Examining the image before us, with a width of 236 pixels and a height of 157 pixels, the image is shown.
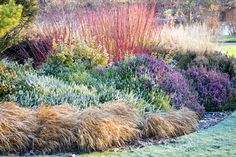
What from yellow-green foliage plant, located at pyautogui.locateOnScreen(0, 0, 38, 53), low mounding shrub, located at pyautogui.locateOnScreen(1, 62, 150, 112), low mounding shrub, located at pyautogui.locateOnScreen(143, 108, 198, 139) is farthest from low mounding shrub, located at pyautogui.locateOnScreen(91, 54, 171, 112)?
yellow-green foliage plant, located at pyautogui.locateOnScreen(0, 0, 38, 53)

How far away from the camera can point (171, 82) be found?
8539mm

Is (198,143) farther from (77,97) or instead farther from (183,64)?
(183,64)

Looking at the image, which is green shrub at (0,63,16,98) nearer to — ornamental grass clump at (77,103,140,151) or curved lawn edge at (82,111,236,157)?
ornamental grass clump at (77,103,140,151)

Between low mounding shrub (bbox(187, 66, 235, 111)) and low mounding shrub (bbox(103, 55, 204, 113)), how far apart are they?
0.88 ft

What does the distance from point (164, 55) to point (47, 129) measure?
5403 mm

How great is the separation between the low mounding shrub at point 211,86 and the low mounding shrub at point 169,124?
146 centimetres

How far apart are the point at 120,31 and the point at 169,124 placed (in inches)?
188

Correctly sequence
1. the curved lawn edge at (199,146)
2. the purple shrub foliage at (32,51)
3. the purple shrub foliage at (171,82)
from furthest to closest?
the purple shrub foliage at (32,51) → the purple shrub foliage at (171,82) → the curved lawn edge at (199,146)

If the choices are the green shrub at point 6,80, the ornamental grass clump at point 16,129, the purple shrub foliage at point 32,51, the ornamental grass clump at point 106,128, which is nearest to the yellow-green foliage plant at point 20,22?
the purple shrub foliage at point 32,51

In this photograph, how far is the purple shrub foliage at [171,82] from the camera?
8266mm

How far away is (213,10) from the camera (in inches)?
1158

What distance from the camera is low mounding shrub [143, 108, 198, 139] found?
694 cm

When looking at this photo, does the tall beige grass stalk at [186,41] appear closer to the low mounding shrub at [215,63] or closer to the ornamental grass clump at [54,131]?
the low mounding shrub at [215,63]

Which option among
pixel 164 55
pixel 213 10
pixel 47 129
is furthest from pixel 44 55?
pixel 213 10
